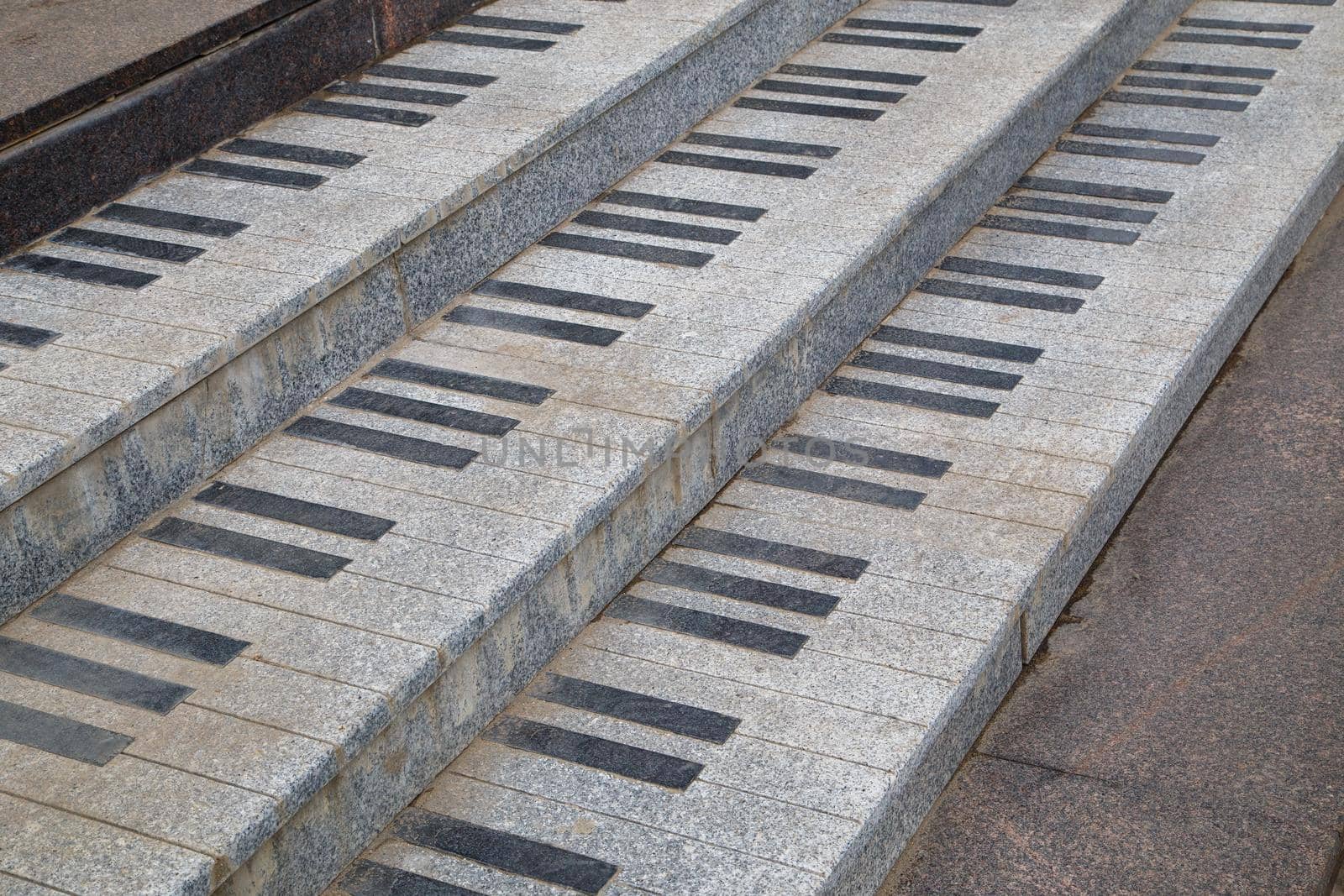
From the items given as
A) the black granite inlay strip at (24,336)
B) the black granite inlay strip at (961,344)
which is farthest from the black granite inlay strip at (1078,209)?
the black granite inlay strip at (24,336)

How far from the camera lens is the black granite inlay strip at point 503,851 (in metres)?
2.79

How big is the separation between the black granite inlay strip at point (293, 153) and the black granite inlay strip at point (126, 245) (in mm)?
561

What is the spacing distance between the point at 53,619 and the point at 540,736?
1.00 m

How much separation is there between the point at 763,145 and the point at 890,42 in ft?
3.65

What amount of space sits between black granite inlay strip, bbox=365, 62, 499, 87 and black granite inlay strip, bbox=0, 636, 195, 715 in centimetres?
245

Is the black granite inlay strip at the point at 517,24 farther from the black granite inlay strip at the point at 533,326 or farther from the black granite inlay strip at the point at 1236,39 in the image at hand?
the black granite inlay strip at the point at 1236,39

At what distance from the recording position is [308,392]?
3758 mm

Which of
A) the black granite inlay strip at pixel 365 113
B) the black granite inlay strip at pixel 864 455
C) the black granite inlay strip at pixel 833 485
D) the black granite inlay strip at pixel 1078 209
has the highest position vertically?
the black granite inlay strip at pixel 365 113

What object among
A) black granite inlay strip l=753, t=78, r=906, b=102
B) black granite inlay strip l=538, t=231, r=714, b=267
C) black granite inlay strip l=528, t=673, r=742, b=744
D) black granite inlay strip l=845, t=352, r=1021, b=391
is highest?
black granite inlay strip l=753, t=78, r=906, b=102

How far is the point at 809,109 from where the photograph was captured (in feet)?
17.2

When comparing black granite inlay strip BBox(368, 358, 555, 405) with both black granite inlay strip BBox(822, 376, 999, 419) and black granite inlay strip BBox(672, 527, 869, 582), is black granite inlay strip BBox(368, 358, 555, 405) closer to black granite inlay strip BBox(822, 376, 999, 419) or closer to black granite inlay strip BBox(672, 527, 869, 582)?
black granite inlay strip BBox(672, 527, 869, 582)

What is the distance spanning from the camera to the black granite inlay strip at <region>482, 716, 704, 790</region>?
9.87ft

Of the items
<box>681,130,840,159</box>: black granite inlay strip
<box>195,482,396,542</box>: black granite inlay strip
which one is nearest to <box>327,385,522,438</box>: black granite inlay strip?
<box>195,482,396,542</box>: black granite inlay strip

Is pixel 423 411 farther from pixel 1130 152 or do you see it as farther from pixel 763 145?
pixel 1130 152
